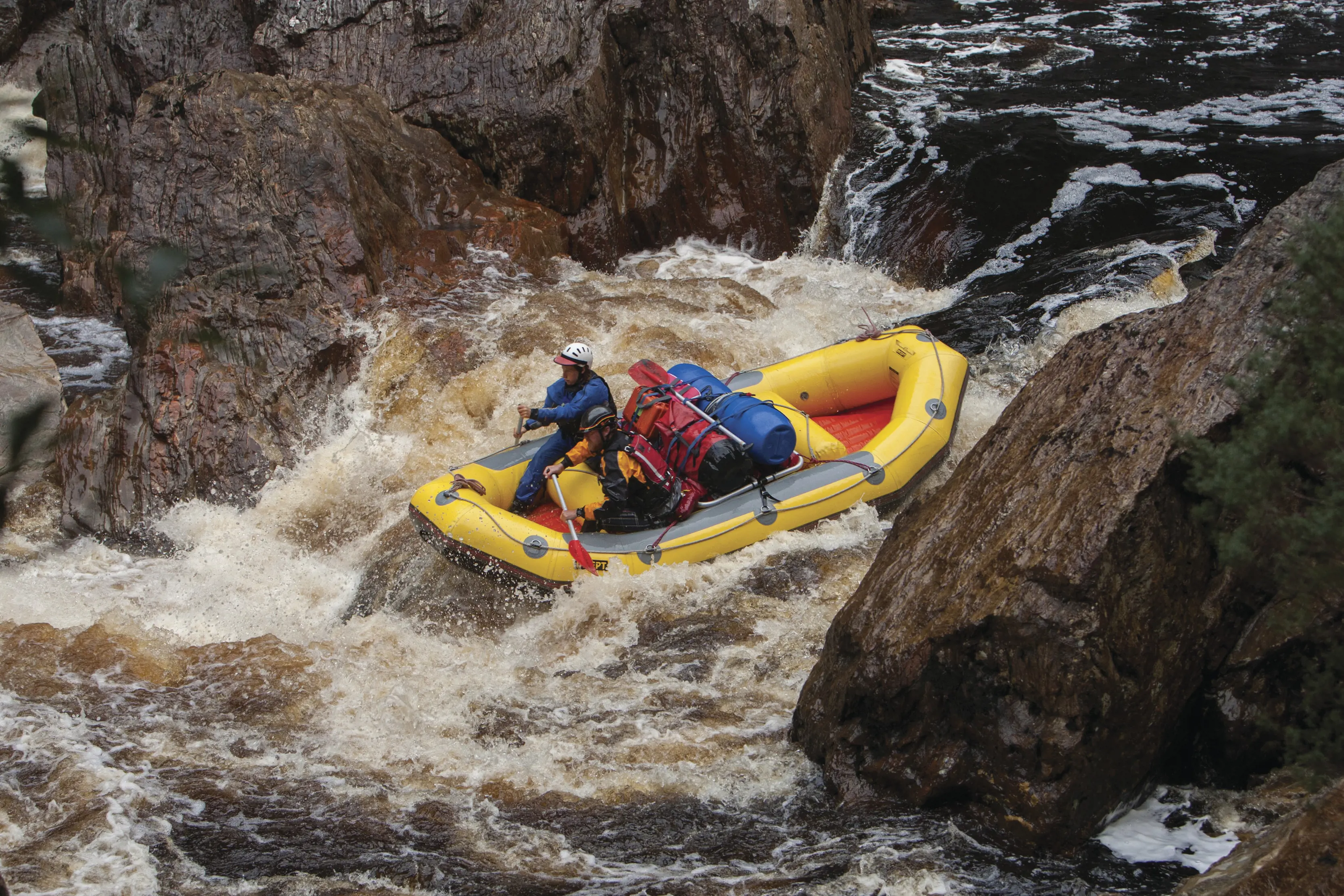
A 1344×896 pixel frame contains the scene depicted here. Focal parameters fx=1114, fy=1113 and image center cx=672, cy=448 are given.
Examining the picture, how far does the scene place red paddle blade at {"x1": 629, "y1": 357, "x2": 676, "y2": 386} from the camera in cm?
741

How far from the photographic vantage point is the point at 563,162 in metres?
10.9

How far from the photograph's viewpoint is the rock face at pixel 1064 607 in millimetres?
3885

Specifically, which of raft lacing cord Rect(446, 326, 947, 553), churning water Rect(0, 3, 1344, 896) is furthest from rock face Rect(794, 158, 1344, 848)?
raft lacing cord Rect(446, 326, 947, 553)

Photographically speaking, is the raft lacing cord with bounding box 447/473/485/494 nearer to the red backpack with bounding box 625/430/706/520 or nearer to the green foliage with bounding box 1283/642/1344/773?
the red backpack with bounding box 625/430/706/520

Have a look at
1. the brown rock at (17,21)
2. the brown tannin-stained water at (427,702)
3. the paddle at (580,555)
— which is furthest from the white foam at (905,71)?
the brown rock at (17,21)

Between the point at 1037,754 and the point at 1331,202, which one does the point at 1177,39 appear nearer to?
the point at 1331,202

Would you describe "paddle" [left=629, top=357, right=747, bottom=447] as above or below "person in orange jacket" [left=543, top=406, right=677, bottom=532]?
above

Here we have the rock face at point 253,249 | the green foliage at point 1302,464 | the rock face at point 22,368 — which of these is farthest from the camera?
the rock face at point 22,368

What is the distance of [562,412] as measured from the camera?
7.01 metres

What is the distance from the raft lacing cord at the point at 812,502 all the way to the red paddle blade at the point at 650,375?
3.39ft

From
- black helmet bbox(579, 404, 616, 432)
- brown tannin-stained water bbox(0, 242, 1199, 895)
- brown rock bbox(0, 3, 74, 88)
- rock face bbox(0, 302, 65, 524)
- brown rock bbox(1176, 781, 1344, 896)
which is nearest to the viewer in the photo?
brown rock bbox(1176, 781, 1344, 896)

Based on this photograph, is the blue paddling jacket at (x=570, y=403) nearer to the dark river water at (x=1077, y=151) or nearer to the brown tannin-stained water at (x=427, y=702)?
the brown tannin-stained water at (x=427, y=702)

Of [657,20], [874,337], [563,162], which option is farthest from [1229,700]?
[657,20]

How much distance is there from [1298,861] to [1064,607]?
1084mm
